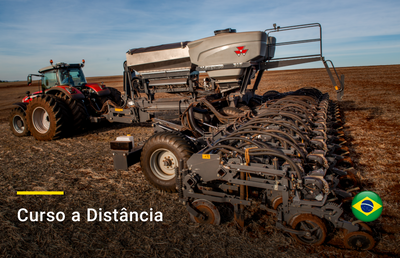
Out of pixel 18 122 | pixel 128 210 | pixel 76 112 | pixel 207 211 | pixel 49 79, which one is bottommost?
pixel 128 210

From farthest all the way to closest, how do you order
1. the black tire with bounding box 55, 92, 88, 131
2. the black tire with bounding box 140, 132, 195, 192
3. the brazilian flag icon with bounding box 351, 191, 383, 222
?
1. the black tire with bounding box 55, 92, 88, 131
2. the black tire with bounding box 140, 132, 195, 192
3. the brazilian flag icon with bounding box 351, 191, 383, 222

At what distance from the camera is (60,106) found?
6.98m


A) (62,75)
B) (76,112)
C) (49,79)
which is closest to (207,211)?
(76,112)

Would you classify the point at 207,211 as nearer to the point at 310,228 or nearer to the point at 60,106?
the point at 310,228

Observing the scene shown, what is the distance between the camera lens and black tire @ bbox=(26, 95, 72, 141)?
6930 mm

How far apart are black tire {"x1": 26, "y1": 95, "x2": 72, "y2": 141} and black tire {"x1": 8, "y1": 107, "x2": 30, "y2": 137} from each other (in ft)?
2.03

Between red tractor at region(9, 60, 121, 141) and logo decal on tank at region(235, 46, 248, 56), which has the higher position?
logo decal on tank at region(235, 46, 248, 56)

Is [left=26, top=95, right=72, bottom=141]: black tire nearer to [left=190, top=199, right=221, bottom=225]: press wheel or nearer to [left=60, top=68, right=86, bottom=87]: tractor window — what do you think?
[left=60, top=68, right=86, bottom=87]: tractor window

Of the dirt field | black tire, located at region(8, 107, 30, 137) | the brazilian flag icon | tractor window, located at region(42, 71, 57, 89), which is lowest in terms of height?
the dirt field

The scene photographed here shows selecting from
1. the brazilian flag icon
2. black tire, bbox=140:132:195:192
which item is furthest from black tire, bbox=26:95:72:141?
the brazilian flag icon

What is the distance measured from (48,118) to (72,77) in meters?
1.45

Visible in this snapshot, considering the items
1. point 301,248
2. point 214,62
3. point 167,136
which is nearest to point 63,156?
point 167,136

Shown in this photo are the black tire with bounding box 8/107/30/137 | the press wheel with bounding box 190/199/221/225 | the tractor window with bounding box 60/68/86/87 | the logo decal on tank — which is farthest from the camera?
the tractor window with bounding box 60/68/86/87

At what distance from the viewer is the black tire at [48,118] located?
6.93m
